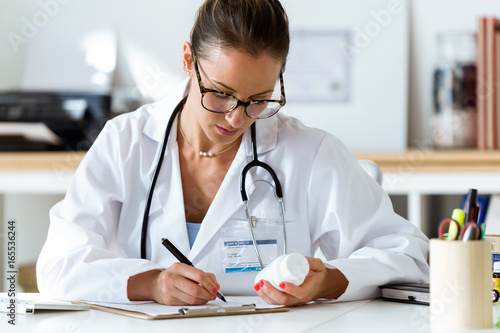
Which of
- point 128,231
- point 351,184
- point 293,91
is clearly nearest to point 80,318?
point 128,231

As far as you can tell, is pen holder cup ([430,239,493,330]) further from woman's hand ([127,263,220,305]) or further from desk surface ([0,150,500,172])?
desk surface ([0,150,500,172])

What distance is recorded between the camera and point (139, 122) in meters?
1.81

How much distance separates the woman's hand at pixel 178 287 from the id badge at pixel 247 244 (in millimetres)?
267

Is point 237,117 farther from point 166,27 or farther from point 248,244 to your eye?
point 166,27

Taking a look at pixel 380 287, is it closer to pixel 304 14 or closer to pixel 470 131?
pixel 470 131

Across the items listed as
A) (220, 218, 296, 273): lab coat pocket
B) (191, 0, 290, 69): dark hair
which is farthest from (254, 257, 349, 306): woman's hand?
(191, 0, 290, 69): dark hair

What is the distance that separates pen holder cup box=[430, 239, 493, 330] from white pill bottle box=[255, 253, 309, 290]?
253 mm

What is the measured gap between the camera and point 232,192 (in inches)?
67.4

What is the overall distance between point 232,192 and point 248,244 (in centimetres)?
13

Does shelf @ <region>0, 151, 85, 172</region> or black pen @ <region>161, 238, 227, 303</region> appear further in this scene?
shelf @ <region>0, 151, 85, 172</region>

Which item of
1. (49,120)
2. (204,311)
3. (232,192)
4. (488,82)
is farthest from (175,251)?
(488,82)

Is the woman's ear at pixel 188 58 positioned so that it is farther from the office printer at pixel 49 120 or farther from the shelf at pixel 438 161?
the office printer at pixel 49 120

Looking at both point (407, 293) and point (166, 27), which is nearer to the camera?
point (407, 293)

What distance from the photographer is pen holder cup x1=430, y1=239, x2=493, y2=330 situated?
43.3 inches
